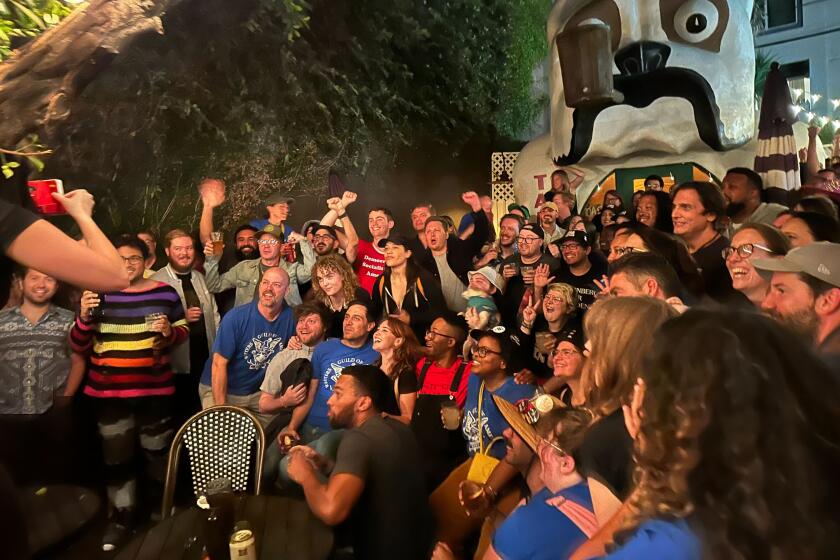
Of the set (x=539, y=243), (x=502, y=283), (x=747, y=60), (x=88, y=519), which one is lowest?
(x=88, y=519)

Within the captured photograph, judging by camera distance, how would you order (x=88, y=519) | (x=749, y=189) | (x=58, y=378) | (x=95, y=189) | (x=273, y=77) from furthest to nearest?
1. (x=273, y=77)
2. (x=95, y=189)
3. (x=749, y=189)
4. (x=58, y=378)
5. (x=88, y=519)

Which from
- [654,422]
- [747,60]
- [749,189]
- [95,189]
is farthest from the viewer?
[747,60]

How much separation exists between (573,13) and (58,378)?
6.14m

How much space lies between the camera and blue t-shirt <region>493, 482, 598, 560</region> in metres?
1.30

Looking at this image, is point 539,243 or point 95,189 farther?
point 95,189

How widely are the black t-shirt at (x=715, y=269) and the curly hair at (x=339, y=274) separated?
177 cm

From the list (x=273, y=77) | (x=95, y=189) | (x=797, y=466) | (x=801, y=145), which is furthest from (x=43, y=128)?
(x=801, y=145)

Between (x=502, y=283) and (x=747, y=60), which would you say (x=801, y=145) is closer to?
(x=747, y=60)

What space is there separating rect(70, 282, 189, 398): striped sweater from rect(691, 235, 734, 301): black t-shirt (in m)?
2.49

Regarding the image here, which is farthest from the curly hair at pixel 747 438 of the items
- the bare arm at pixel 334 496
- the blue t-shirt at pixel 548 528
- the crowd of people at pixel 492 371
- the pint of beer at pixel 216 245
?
the pint of beer at pixel 216 245

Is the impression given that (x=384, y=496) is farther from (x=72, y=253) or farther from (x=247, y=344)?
(x=247, y=344)

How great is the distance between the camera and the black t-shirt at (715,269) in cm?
248

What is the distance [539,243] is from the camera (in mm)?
3355

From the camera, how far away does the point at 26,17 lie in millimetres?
3395
